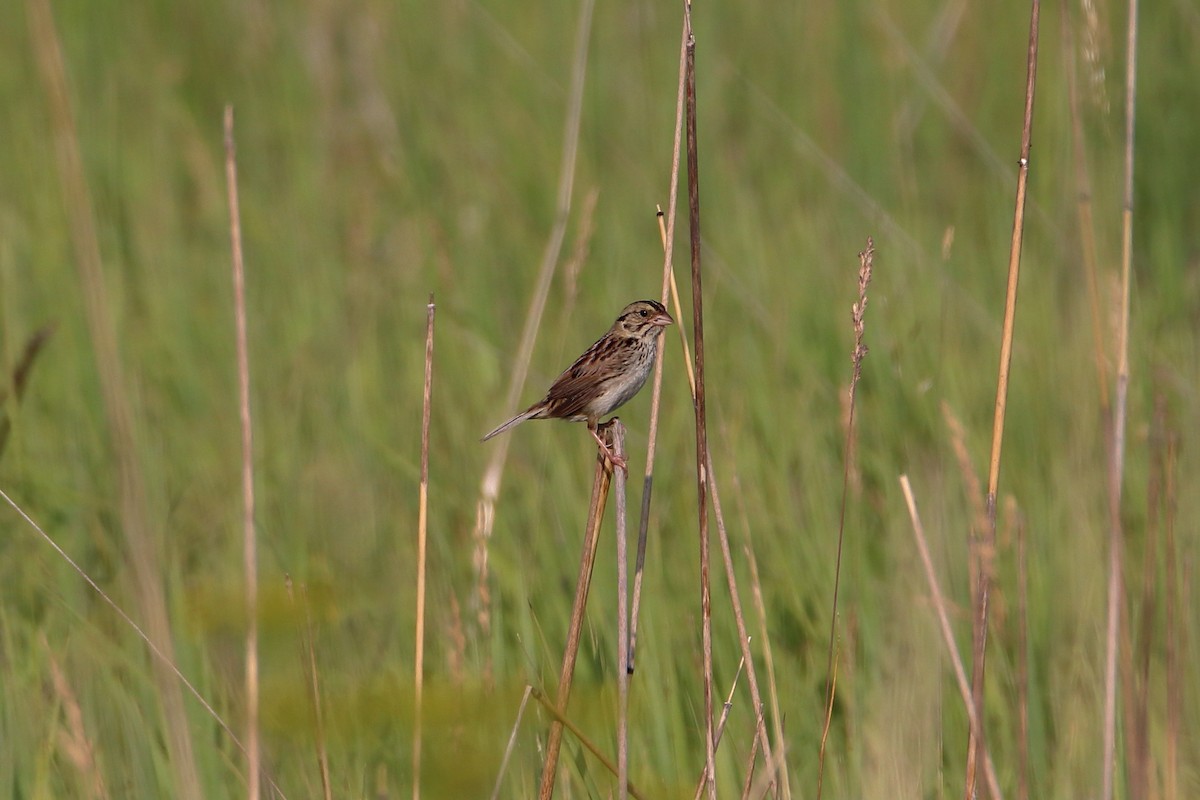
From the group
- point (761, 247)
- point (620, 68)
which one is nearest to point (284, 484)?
point (761, 247)

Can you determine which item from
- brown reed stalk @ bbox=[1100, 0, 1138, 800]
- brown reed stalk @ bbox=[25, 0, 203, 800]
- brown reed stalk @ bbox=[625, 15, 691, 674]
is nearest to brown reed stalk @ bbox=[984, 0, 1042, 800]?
brown reed stalk @ bbox=[1100, 0, 1138, 800]

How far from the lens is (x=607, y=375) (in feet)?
12.5

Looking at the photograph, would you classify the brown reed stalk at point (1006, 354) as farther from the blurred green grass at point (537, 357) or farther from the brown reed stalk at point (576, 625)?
the brown reed stalk at point (576, 625)

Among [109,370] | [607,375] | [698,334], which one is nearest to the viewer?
[109,370]

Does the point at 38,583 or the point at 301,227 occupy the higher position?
the point at 301,227

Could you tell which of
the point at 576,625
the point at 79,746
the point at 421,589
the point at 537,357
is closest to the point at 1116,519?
the point at 576,625

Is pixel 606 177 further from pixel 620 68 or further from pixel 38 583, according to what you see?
pixel 38 583

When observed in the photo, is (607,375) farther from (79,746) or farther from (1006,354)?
(79,746)

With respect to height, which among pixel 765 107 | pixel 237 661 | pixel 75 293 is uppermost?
pixel 765 107

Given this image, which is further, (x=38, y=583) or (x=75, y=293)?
(x=75, y=293)

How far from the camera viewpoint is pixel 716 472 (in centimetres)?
443

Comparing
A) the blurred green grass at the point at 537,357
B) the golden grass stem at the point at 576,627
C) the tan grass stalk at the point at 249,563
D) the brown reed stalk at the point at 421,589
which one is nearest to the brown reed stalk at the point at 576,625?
the golden grass stem at the point at 576,627

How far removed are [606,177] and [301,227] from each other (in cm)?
138

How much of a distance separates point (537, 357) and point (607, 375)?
158 centimetres
